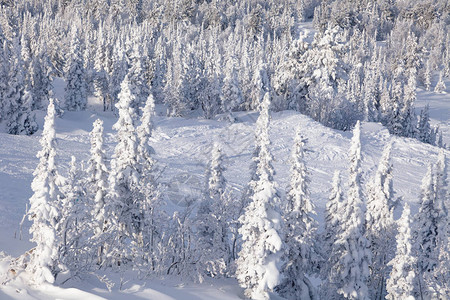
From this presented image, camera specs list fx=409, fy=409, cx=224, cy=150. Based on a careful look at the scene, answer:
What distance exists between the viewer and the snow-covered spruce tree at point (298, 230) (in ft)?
43.8

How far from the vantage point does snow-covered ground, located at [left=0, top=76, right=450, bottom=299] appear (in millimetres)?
8500

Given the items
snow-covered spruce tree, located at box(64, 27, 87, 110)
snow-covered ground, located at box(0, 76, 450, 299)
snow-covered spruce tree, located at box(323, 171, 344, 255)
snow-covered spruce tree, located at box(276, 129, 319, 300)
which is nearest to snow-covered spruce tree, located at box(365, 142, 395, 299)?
snow-covered spruce tree, located at box(323, 171, 344, 255)

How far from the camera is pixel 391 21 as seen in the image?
474 ft

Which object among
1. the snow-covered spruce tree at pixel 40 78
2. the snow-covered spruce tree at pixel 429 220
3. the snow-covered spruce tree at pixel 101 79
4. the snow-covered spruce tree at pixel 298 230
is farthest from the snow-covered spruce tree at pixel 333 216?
the snow-covered spruce tree at pixel 101 79

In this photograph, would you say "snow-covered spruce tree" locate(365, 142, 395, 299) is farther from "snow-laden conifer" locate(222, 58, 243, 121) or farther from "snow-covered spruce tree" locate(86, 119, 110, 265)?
"snow-laden conifer" locate(222, 58, 243, 121)

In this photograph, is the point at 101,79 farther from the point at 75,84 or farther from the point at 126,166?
the point at 126,166

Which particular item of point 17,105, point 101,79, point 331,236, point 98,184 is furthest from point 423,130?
point 98,184

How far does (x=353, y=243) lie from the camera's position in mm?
15133

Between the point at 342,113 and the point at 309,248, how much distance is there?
33.6m

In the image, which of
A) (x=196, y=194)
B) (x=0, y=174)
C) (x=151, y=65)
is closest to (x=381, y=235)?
(x=196, y=194)

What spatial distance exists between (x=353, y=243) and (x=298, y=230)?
298 centimetres

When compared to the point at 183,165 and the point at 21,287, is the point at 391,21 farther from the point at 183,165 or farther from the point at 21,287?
the point at 21,287

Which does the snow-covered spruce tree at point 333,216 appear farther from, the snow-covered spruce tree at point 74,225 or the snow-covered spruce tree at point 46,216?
the snow-covered spruce tree at point 46,216

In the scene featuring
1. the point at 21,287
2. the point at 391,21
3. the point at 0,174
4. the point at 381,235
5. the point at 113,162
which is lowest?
the point at 381,235
